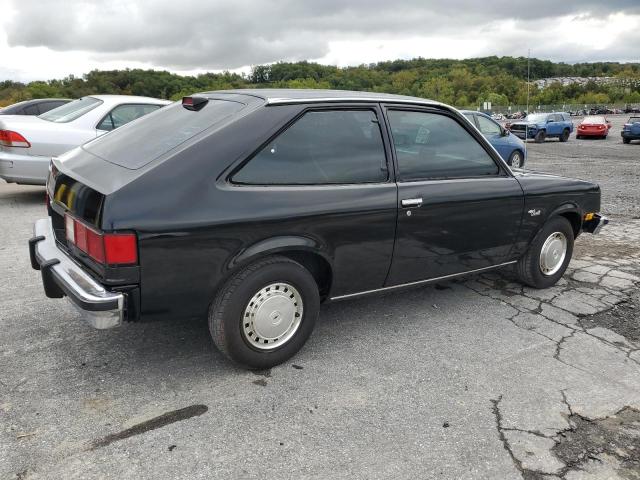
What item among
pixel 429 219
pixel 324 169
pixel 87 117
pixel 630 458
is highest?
pixel 87 117

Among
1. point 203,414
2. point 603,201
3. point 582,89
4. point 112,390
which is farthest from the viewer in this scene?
point 582,89

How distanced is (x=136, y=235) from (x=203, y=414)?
962 millimetres

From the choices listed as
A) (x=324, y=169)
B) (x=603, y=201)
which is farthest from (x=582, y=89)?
(x=324, y=169)

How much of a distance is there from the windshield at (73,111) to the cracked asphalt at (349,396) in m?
4.03

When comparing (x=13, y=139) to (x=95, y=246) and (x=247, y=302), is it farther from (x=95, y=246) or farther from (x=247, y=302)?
(x=247, y=302)

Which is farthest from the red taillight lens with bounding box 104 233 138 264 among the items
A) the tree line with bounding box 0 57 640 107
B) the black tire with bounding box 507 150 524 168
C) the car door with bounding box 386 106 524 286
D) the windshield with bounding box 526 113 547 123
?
the windshield with bounding box 526 113 547 123

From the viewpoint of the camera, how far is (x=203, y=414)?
2.74 metres

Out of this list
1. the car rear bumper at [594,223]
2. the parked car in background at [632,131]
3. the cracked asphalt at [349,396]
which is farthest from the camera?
the parked car in background at [632,131]

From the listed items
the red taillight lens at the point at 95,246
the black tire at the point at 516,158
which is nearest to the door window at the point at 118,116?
the red taillight lens at the point at 95,246

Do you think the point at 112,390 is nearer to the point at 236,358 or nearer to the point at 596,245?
the point at 236,358

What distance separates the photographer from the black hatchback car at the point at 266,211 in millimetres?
2729

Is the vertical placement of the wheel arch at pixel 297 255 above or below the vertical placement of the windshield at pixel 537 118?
below

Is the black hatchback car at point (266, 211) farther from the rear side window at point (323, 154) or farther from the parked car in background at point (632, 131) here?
the parked car in background at point (632, 131)

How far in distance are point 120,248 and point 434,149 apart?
2236 mm
